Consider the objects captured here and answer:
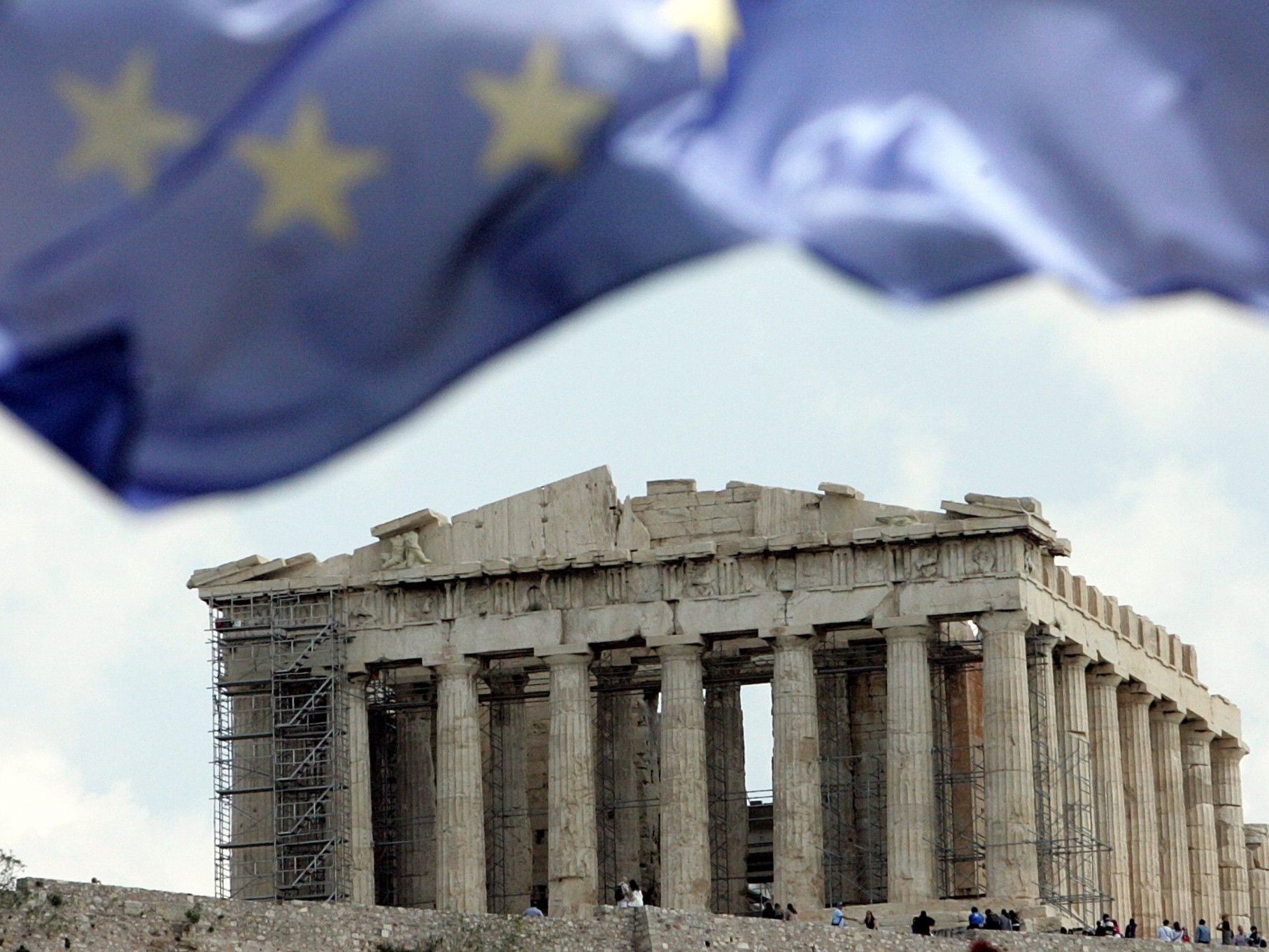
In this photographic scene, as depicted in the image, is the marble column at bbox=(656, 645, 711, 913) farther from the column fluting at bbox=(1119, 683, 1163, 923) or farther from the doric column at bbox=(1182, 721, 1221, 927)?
the doric column at bbox=(1182, 721, 1221, 927)

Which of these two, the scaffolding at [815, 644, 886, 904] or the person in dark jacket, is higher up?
the scaffolding at [815, 644, 886, 904]

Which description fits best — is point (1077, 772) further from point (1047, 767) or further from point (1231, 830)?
point (1231, 830)

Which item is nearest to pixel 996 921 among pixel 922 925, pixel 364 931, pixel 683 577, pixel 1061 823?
pixel 922 925

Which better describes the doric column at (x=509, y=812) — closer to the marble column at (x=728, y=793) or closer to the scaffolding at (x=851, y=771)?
the marble column at (x=728, y=793)

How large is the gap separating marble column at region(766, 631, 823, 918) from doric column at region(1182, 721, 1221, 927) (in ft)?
37.3

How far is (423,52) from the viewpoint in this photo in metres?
12.9

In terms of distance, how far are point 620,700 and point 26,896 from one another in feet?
64.7

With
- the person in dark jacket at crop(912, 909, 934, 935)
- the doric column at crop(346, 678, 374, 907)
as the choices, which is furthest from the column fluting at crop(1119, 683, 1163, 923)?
the doric column at crop(346, 678, 374, 907)

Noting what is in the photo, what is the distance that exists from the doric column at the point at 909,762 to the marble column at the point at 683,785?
328cm

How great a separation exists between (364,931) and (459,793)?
12626 mm

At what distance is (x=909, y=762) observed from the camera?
54094mm

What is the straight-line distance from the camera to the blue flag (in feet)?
42.3

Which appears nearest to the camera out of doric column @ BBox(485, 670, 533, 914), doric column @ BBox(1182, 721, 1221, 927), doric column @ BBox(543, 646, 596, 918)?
doric column @ BBox(543, 646, 596, 918)

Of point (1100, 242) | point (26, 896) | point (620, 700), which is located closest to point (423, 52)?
point (1100, 242)
